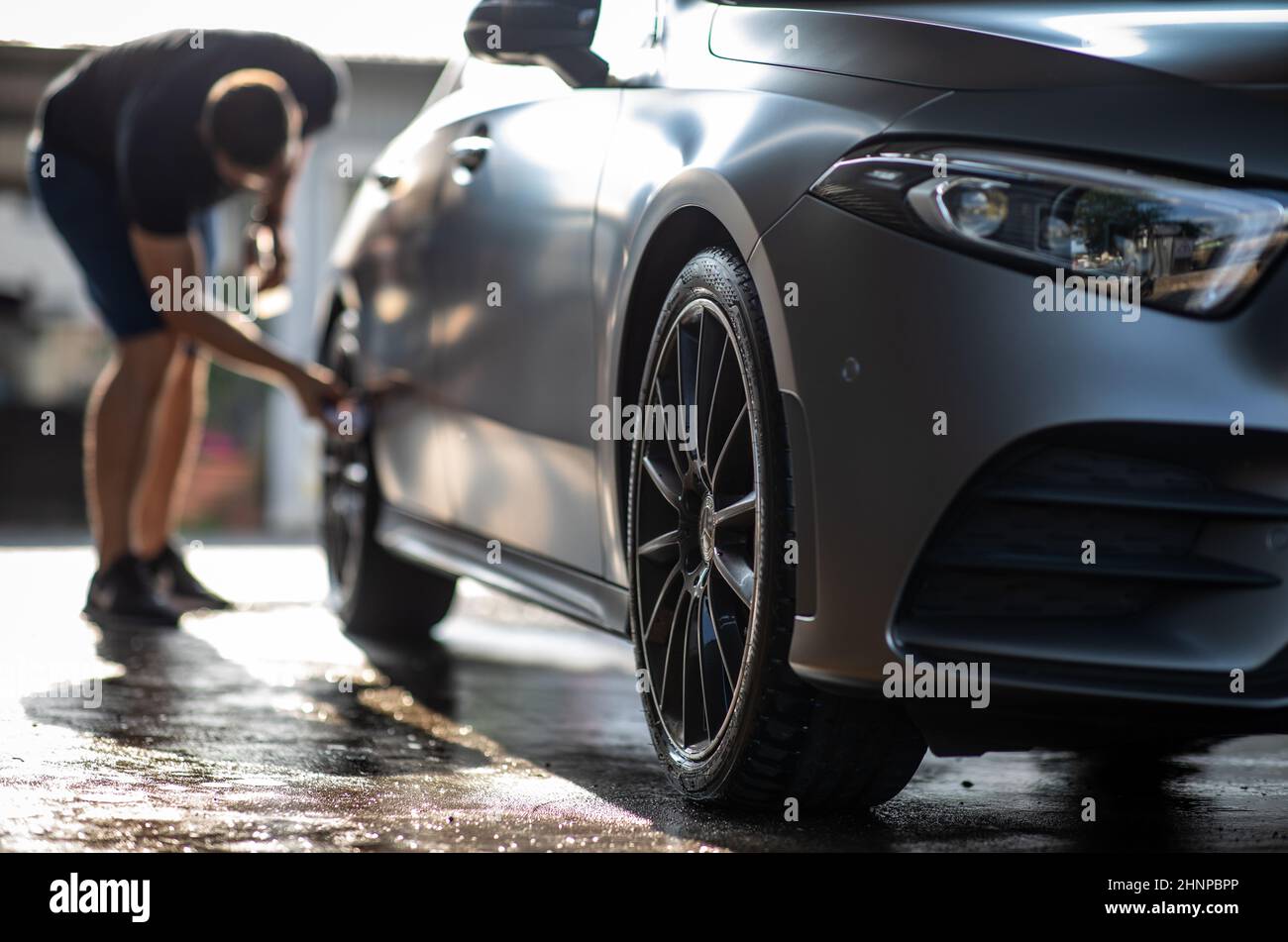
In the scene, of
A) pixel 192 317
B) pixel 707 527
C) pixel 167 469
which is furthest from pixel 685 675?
pixel 167 469

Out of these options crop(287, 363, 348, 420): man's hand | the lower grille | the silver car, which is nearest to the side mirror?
the silver car

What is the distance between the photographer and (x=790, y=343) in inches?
110

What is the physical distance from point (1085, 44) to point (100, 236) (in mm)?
4237

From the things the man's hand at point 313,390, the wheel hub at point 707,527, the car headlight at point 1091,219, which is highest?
the car headlight at point 1091,219

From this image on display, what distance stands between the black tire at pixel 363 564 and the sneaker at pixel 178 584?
57 cm

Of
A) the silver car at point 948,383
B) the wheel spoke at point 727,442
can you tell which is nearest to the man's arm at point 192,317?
the silver car at point 948,383

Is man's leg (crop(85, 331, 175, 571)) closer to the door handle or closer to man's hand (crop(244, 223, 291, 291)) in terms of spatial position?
man's hand (crop(244, 223, 291, 291))

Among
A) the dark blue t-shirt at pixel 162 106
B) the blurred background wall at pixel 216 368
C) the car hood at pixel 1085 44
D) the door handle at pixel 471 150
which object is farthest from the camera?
the blurred background wall at pixel 216 368

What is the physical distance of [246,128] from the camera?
19.7 feet

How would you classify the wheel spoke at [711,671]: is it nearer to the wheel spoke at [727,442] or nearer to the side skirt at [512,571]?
the wheel spoke at [727,442]

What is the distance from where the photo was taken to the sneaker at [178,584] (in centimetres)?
635

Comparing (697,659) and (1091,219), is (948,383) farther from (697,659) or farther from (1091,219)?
(697,659)

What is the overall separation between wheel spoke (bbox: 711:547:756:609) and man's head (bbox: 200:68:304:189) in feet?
11.1
